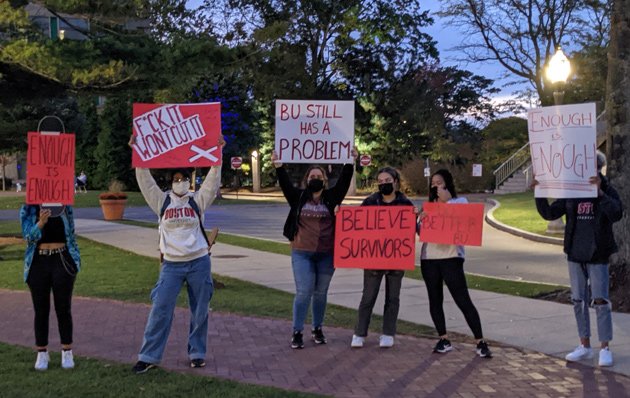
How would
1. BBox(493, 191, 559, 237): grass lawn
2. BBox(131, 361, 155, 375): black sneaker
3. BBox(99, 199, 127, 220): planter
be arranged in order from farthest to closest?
1. BBox(99, 199, 127, 220): planter
2. BBox(493, 191, 559, 237): grass lawn
3. BBox(131, 361, 155, 375): black sneaker

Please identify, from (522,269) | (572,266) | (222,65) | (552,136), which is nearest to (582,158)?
(552,136)

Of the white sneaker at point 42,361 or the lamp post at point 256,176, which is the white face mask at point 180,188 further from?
the lamp post at point 256,176

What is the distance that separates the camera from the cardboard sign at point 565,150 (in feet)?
19.6

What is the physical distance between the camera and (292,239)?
654 cm

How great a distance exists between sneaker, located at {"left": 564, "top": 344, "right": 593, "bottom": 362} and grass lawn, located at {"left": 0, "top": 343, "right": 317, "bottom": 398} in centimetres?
266

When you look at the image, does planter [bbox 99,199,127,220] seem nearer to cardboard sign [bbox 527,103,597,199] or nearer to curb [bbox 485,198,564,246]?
curb [bbox 485,198,564,246]

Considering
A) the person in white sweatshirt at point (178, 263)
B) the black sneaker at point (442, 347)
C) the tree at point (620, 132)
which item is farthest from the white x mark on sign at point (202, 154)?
the tree at point (620, 132)

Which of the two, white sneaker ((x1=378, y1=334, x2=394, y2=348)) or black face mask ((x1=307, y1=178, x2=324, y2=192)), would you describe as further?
white sneaker ((x1=378, y1=334, x2=394, y2=348))

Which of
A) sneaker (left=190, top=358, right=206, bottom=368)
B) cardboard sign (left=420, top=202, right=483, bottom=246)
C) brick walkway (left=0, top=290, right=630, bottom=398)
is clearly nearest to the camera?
brick walkway (left=0, top=290, right=630, bottom=398)

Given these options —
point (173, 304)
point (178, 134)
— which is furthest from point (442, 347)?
point (178, 134)

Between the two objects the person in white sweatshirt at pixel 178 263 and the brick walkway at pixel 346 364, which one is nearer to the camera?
the brick walkway at pixel 346 364

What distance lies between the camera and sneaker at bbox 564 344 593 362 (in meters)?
6.22

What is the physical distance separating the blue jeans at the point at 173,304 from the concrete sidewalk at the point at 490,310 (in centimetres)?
168

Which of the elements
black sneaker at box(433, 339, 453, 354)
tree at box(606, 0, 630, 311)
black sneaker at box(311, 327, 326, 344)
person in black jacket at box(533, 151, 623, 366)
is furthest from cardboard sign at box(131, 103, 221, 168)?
tree at box(606, 0, 630, 311)
